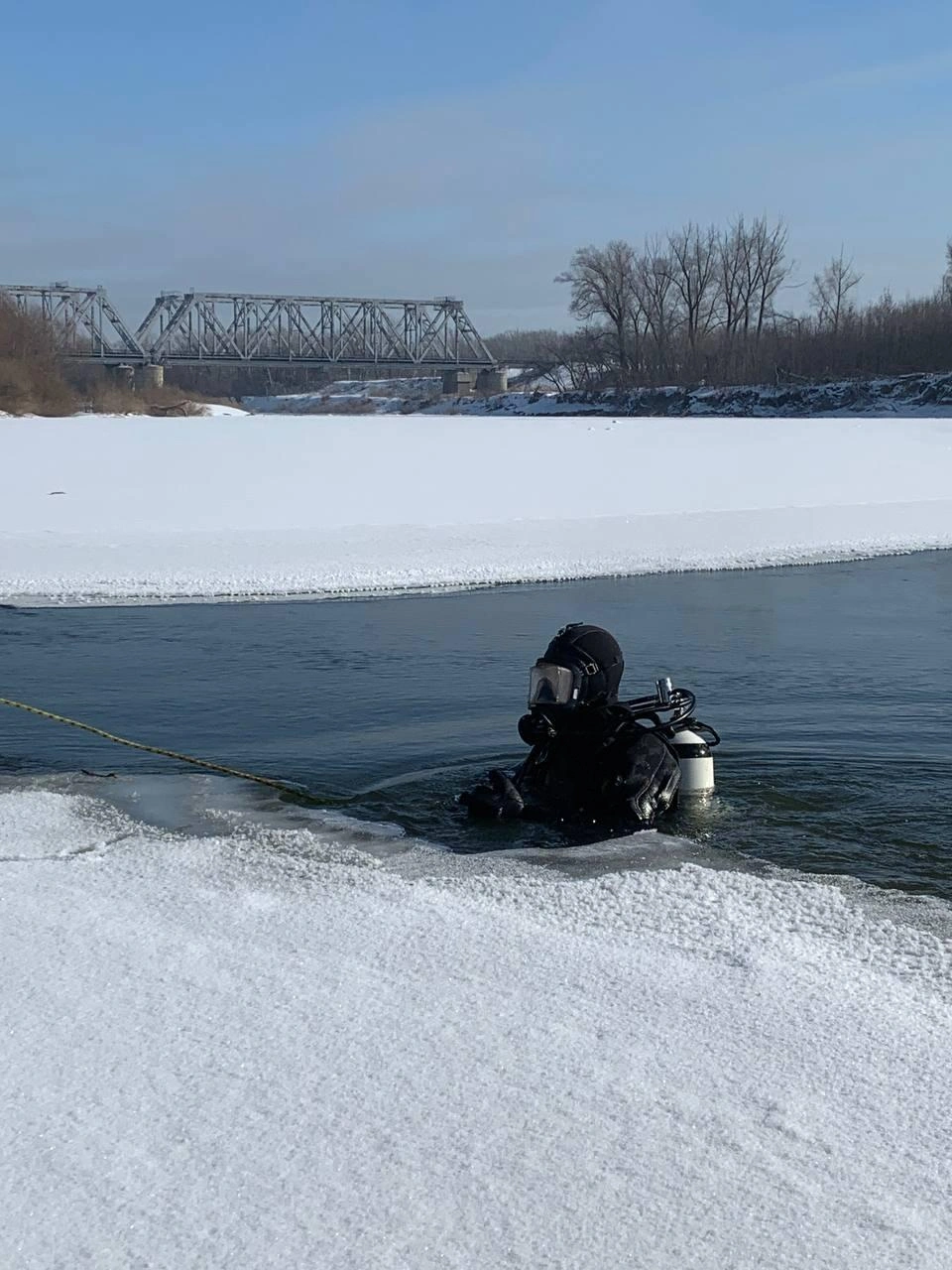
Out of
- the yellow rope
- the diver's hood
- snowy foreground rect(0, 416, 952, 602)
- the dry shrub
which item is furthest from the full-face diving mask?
the dry shrub

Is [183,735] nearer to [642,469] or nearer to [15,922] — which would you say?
[15,922]

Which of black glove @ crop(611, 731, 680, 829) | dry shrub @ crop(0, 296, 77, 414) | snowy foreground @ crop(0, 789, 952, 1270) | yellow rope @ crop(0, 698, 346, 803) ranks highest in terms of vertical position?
dry shrub @ crop(0, 296, 77, 414)

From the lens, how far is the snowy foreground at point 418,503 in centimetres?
1281

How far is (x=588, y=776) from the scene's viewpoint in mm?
5109

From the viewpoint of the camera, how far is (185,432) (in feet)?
87.4

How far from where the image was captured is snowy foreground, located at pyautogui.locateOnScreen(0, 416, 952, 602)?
1281cm

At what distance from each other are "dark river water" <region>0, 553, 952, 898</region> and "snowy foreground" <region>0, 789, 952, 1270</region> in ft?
2.61

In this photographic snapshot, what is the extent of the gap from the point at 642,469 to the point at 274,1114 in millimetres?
20388

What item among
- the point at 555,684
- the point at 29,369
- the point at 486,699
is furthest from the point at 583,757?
the point at 29,369

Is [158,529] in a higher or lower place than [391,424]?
lower

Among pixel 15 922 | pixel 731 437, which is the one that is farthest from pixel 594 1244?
pixel 731 437

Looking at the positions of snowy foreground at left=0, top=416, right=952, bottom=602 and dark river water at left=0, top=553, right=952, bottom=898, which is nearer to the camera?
dark river water at left=0, top=553, right=952, bottom=898

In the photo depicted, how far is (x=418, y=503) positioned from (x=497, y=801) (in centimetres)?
1328

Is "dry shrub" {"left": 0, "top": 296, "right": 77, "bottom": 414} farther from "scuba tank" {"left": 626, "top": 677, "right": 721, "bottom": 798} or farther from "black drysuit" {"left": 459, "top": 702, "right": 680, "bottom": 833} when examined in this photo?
"scuba tank" {"left": 626, "top": 677, "right": 721, "bottom": 798}
